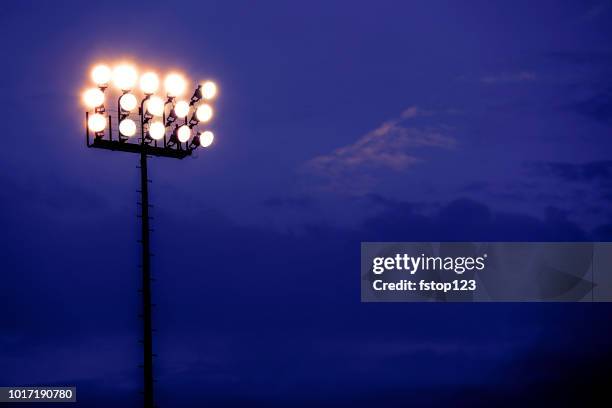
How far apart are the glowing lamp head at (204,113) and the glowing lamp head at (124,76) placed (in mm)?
1296

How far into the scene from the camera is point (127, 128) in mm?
13250

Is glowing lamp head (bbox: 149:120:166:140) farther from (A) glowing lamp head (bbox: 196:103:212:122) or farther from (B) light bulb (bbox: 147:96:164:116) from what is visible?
(A) glowing lamp head (bbox: 196:103:212:122)

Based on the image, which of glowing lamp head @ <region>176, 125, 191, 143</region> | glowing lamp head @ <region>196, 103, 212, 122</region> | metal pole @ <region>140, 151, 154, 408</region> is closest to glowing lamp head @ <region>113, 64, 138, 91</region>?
glowing lamp head @ <region>176, 125, 191, 143</region>

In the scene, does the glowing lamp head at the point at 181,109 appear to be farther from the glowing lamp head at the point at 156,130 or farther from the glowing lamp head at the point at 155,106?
the glowing lamp head at the point at 156,130

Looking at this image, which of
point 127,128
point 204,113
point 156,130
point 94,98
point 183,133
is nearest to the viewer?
point 94,98

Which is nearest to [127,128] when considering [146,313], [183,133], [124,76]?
[124,76]

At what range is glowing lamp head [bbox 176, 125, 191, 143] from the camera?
13.8 metres

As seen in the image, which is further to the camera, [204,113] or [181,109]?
[204,113]

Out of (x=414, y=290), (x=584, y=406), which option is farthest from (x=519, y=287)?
(x=584, y=406)

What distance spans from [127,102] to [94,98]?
0.52m

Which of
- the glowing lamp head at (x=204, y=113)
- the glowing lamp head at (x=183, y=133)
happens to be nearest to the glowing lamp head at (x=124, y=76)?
the glowing lamp head at (x=183, y=133)

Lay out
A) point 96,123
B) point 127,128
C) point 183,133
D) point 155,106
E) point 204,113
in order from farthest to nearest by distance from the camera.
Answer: point 204,113 → point 183,133 → point 155,106 → point 127,128 → point 96,123

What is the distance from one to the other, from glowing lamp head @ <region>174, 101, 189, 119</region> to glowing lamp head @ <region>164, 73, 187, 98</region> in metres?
0.18

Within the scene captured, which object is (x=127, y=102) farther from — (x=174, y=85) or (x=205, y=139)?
(x=205, y=139)
